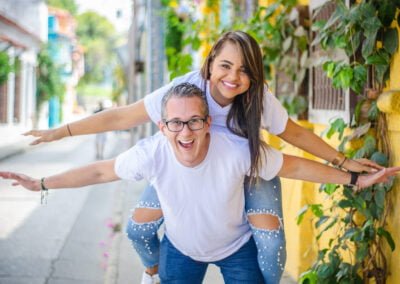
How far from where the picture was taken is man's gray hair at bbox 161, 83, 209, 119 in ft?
8.88

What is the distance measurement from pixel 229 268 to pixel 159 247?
1.54ft

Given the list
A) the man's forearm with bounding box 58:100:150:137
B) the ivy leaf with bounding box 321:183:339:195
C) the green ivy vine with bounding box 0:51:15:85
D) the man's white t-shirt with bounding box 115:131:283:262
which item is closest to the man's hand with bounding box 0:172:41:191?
the man's forearm with bounding box 58:100:150:137

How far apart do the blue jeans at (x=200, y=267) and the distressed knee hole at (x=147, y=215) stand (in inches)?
5.1

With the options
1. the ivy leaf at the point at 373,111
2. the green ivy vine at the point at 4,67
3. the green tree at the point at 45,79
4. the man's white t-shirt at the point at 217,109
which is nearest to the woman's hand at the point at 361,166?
the man's white t-shirt at the point at 217,109

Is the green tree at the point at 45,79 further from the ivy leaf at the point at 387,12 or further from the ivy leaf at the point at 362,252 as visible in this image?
the ivy leaf at the point at 387,12

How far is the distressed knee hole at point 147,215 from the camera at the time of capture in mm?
3153

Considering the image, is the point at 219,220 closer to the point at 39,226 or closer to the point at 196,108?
the point at 196,108

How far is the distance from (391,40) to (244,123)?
1163 mm

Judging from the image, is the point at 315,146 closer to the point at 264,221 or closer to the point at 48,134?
the point at 264,221

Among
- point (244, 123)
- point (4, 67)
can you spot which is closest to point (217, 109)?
point (244, 123)

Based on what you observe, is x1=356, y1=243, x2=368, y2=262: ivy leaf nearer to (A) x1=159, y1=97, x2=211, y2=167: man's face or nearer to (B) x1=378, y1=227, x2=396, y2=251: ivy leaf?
(B) x1=378, y1=227, x2=396, y2=251: ivy leaf

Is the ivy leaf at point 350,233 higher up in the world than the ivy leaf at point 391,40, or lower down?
lower down

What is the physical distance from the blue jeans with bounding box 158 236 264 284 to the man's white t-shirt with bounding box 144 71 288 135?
55cm

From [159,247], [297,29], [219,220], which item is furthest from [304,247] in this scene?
[219,220]
